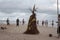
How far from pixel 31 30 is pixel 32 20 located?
1.21 m

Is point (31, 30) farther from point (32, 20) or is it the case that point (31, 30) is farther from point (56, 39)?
point (56, 39)

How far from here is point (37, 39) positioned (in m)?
20.7

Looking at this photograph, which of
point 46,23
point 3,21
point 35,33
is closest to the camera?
point 35,33

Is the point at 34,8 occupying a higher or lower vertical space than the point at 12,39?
higher

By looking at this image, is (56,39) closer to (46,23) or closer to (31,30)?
(31,30)

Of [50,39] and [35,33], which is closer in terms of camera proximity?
[50,39]

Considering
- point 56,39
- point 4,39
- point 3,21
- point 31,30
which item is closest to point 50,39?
point 56,39

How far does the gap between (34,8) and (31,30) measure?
2666mm

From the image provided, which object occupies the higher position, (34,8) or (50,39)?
(34,8)

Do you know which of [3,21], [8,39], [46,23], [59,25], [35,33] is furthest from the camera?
[3,21]

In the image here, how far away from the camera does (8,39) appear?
19.9 meters

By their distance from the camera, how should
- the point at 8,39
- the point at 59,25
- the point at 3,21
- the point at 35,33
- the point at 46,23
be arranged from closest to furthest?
1. the point at 8,39
2. the point at 59,25
3. the point at 35,33
4. the point at 46,23
5. the point at 3,21

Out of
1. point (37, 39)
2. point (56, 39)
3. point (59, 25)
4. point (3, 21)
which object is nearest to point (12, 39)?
point (37, 39)

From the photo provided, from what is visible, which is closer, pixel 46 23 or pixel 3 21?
pixel 46 23
